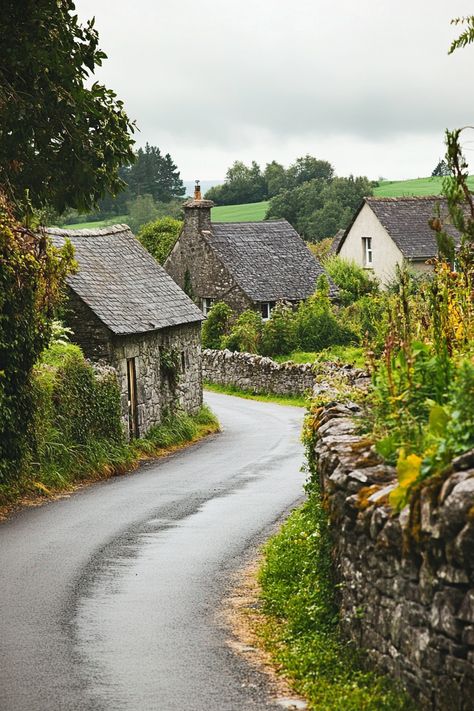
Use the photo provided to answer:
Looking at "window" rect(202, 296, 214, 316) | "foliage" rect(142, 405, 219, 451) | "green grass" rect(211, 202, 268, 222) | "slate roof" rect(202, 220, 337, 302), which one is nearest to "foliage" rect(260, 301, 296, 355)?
"slate roof" rect(202, 220, 337, 302)

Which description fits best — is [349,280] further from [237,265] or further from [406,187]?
[406,187]

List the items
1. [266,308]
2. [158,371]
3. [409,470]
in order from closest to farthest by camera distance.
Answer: [409,470], [158,371], [266,308]

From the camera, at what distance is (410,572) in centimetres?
747

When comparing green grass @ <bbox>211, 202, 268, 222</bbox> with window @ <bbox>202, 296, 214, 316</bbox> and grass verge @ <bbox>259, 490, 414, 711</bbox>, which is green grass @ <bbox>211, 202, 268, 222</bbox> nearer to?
window @ <bbox>202, 296, 214, 316</bbox>

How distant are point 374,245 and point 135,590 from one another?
4890 cm

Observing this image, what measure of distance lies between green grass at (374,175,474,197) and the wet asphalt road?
8707cm

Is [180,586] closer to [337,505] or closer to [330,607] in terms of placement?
[330,607]

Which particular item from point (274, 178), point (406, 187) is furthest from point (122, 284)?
point (274, 178)

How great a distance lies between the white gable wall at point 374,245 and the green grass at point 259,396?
1372 centimetres

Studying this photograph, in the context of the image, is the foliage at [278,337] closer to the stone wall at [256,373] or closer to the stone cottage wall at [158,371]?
the stone wall at [256,373]

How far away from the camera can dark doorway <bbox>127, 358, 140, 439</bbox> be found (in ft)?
89.8

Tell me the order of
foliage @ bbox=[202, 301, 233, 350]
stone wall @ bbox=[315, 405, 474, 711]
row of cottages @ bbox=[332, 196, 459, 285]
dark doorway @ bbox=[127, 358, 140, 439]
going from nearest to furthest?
stone wall @ bbox=[315, 405, 474, 711]
dark doorway @ bbox=[127, 358, 140, 439]
foliage @ bbox=[202, 301, 233, 350]
row of cottages @ bbox=[332, 196, 459, 285]

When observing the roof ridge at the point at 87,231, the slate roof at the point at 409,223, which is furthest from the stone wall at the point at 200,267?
the roof ridge at the point at 87,231

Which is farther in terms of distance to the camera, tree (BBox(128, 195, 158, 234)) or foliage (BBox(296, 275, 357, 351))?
tree (BBox(128, 195, 158, 234))
